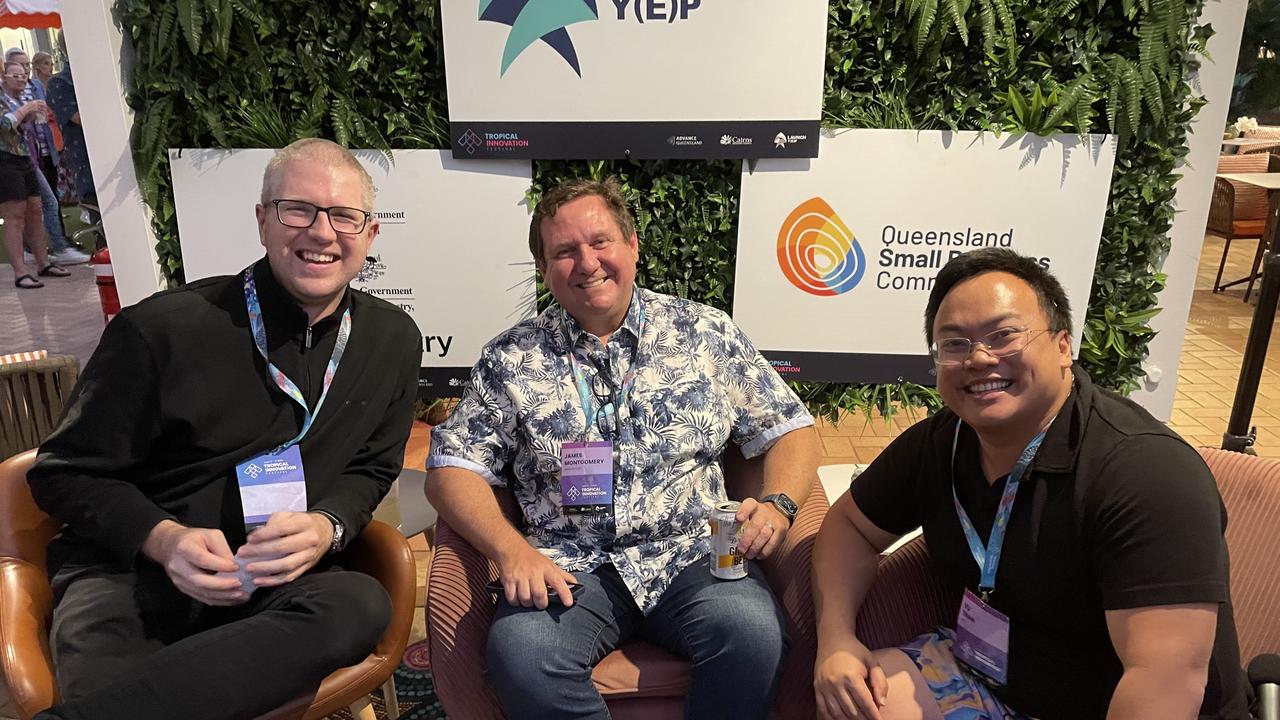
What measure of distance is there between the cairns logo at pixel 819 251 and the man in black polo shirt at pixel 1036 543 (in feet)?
5.37

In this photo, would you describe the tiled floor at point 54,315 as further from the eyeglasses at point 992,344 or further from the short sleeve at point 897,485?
the eyeglasses at point 992,344

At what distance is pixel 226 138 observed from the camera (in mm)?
3086

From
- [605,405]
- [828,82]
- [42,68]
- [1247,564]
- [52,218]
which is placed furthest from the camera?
[42,68]

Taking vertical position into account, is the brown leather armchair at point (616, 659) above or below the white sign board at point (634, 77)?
below

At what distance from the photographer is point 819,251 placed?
319 cm

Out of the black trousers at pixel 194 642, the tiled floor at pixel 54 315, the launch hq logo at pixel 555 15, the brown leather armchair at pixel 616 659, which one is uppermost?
the launch hq logo at pixel 555 15

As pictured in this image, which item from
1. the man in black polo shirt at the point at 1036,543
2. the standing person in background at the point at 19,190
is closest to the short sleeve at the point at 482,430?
the man in black polo shirt at the point at 1036,543

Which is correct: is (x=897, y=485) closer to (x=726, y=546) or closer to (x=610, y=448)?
(x=726, y=546)

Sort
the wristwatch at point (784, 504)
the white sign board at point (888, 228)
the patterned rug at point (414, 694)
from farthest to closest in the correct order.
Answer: the white sign board at point (888, 228), the patterned rug at point (414, 694), the wristwatch at point (784, 504)

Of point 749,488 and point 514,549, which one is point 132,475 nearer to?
point 514,549

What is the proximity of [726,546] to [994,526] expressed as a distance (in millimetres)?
573

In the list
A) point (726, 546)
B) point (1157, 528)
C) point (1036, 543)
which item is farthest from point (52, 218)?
point (1157, 528)

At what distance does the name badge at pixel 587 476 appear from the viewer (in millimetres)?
1873

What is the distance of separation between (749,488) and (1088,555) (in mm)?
949
